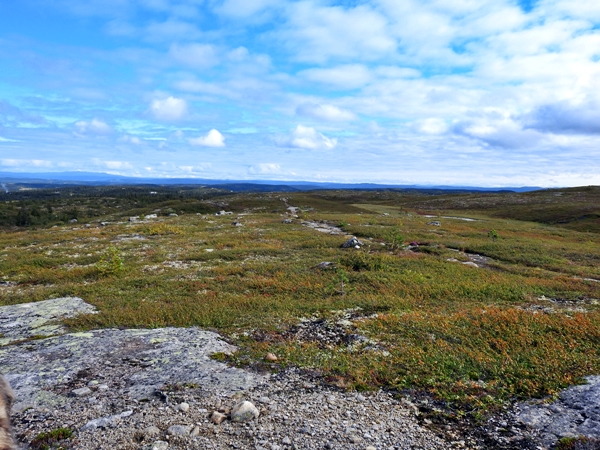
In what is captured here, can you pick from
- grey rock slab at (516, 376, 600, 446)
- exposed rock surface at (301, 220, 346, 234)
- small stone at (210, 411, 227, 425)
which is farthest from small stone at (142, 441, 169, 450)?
exposed rock surface at (301, 220, 346, 234)

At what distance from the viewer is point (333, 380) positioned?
334 inches

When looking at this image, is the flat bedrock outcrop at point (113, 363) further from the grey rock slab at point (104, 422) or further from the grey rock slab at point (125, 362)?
the grey rock slab at point (104, 422)

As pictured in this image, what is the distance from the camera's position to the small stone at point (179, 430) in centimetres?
631

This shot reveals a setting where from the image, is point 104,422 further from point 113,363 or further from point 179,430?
point 113,363

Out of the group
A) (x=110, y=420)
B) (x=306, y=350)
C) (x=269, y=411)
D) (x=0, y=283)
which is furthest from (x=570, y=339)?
(x=0, y=283)

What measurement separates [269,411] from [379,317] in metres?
7.02

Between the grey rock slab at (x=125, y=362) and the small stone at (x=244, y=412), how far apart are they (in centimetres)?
92

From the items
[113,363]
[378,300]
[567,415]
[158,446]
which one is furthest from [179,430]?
[378,300]

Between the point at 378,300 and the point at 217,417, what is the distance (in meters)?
10.3

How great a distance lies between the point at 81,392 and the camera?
767 cm

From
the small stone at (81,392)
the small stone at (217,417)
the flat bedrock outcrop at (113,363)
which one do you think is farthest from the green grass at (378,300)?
the small stone at (81,392)

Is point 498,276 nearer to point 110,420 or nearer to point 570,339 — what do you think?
point 570,339

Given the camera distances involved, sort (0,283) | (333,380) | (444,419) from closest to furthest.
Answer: (444,419) → (333,380) → (0,283)

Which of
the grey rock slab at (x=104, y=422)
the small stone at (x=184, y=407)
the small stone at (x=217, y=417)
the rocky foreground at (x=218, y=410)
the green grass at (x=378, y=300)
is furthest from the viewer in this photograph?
the green grass at (x=378, y=300)
